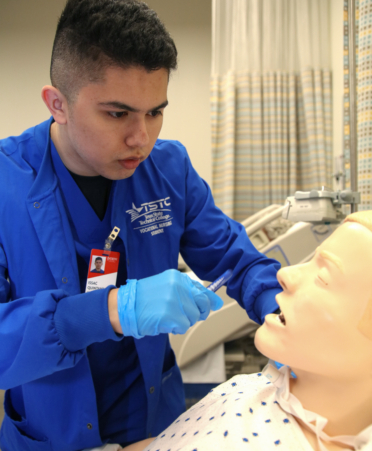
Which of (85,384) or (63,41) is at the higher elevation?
(63,41)

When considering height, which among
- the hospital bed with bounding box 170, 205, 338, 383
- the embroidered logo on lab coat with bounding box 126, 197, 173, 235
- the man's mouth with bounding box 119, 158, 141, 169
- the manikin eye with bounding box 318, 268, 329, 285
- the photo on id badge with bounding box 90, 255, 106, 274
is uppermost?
the man's mouth with bounding box 119, 158, 141, 169

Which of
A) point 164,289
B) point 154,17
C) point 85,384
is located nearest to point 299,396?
point 164,289

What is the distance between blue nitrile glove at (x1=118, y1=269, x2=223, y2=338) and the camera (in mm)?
874

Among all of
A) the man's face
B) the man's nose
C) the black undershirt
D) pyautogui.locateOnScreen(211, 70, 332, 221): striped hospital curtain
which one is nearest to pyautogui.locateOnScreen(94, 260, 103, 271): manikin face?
the black undershirt

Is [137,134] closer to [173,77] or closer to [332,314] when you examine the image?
[332,314]

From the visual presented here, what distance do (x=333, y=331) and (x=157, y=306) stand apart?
15.2 inches

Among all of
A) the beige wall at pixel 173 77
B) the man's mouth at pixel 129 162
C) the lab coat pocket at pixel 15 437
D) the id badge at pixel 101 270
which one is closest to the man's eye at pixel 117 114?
the man's mouth at pixel 129 162

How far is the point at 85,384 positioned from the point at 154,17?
1.03m

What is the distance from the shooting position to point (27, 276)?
1080 mm

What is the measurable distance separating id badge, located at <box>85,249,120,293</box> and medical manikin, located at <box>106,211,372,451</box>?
475 millimetres

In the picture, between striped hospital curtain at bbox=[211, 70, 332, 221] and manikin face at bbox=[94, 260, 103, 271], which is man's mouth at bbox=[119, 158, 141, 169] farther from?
striped hospital curtain at bbox=[211, 70, 332, 221]

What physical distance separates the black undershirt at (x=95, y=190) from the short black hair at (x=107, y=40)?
0.29 m

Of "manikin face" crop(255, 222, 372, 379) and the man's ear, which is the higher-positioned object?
the man's ear

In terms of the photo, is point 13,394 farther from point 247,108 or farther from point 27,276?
point 247,108
